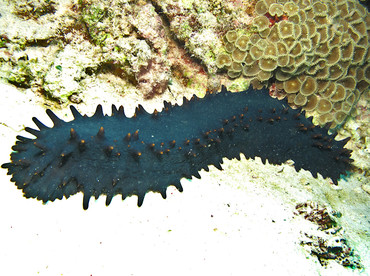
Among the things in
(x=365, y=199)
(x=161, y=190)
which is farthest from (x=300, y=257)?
(x=365, y=199)

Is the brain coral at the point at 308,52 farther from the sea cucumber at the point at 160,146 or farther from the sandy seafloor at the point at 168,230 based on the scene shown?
the sandy seafloor at the point at 168,230

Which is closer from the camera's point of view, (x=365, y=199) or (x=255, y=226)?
(x=255, y=226)

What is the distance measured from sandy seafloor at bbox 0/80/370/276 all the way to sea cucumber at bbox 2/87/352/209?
167mm

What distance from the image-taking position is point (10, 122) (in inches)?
99.9

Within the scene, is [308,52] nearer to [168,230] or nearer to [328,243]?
[328,243]

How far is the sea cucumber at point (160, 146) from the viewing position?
6.68 feet

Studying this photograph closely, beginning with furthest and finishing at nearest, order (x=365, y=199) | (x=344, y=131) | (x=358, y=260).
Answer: (x=344, y=131), (x=365, y=199), (x=358, y=260)

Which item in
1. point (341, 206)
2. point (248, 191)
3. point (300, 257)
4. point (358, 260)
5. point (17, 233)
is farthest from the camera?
point (341, 206)

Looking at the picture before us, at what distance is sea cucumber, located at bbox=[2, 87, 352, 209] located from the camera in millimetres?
2037

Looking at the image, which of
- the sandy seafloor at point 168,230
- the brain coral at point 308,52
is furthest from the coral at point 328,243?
the brain coral at point 308,52

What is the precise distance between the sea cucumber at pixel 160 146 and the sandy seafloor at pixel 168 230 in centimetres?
17

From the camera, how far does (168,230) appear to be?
2166 millimetres

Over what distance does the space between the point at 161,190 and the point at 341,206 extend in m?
2.53

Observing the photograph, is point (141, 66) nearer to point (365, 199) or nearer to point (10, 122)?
point (10, 122)
